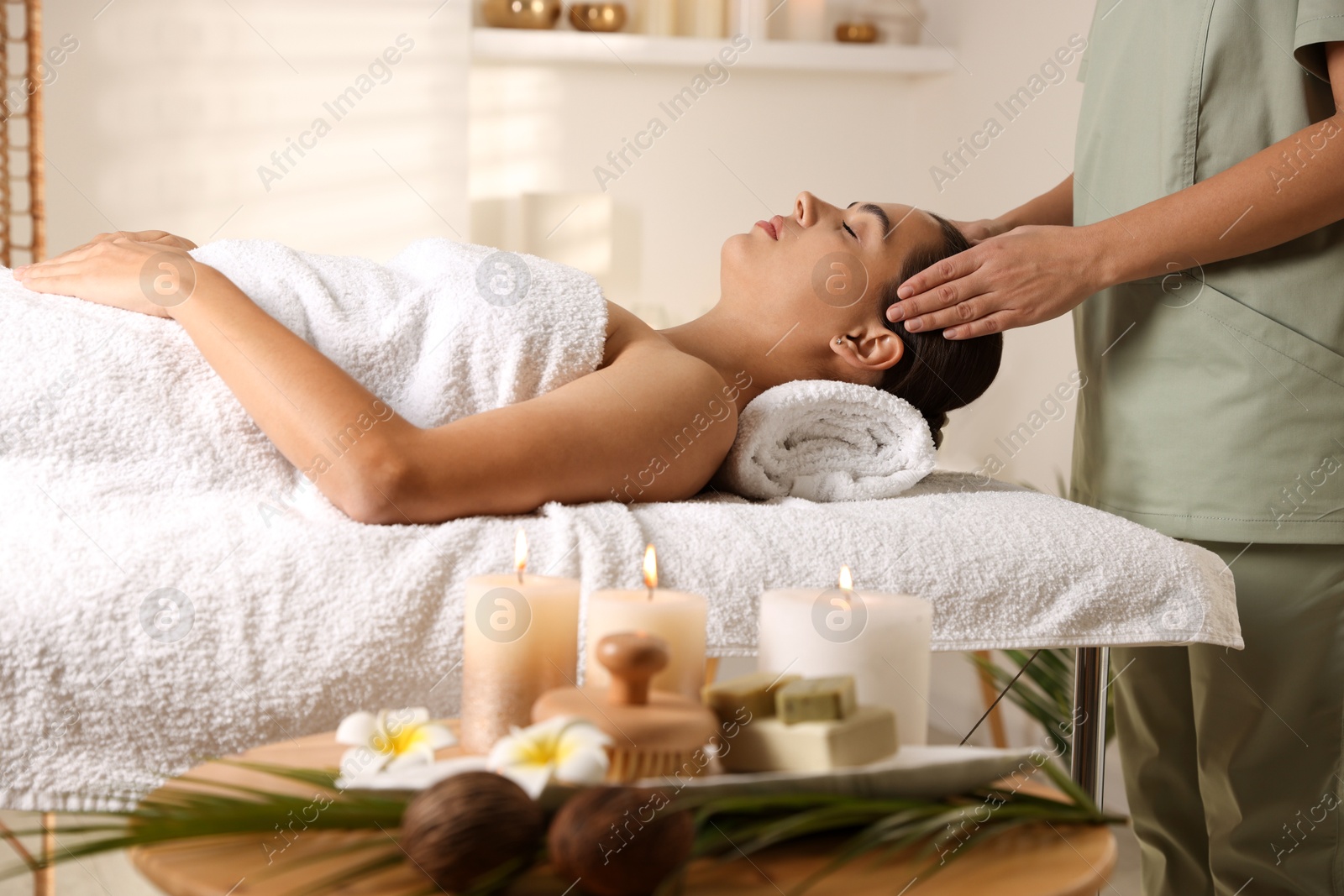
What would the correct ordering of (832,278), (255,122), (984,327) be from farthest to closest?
(255,122), (832,278), (984,327)

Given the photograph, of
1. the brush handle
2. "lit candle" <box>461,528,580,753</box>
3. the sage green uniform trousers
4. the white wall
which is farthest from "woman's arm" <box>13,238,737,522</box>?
the white wall

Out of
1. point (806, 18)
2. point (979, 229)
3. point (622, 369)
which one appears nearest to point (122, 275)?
point (622, 369)

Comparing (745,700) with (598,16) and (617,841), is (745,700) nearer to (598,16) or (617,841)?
(617,841)

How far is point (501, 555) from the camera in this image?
878mm

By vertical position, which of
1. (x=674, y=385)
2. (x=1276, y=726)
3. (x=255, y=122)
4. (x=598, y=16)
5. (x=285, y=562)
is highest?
(x=598, y=16)

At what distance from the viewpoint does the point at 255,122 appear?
282cm

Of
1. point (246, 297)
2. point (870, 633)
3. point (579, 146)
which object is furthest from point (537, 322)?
point (579, 146)

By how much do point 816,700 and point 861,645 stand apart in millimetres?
76

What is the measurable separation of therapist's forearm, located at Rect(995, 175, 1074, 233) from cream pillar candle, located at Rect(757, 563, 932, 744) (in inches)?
41.4

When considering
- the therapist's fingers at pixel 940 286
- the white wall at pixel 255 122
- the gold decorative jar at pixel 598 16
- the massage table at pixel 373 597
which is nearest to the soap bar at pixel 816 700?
the massage table at pixel 373 597

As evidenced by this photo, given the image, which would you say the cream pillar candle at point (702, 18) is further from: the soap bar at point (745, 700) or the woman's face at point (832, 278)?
the soap bar at point (745, 700)

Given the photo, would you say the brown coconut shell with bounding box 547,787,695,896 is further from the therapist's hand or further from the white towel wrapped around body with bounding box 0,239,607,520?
the therapist's hand

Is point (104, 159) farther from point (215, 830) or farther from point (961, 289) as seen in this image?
point (215, 830)

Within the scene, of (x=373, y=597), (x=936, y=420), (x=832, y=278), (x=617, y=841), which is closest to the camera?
(x=617, y=841)
